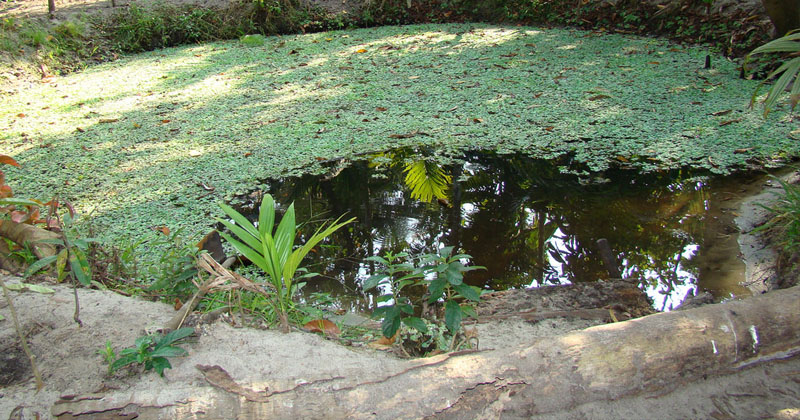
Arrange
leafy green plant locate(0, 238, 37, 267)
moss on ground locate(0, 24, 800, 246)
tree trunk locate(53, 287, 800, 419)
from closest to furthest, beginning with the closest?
tree trunk locate(53, 287, 800, 419) < leafy green plant locate(0, 238, 37, 267) < moss on ground locate(0, 24, 800, 246)

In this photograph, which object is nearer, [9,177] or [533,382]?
[533,382]

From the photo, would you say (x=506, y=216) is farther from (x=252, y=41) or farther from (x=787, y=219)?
(x=252, y=41)

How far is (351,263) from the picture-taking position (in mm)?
2385

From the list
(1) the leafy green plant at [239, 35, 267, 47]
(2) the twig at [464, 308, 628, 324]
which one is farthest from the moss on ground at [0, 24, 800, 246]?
(2) the twig at [464, 308, 628, 324]

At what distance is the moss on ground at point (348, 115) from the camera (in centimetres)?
295

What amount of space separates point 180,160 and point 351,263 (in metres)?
1.39

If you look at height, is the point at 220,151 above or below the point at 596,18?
below

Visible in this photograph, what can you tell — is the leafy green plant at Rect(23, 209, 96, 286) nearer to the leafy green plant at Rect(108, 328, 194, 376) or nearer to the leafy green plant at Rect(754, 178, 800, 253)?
the leafy green plant at Rect(108, 328, 194, 376)

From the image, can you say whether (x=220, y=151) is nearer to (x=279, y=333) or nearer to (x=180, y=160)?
(x=180, y=160)

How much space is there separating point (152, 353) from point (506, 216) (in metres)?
1.77

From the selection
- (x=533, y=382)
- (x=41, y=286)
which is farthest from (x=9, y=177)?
(x=533, y=382)

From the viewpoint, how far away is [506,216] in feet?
8.72

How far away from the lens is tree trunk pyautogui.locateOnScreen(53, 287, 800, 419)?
1195 mm

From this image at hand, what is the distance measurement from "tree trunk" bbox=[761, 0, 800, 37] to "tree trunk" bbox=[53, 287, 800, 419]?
3036mm
